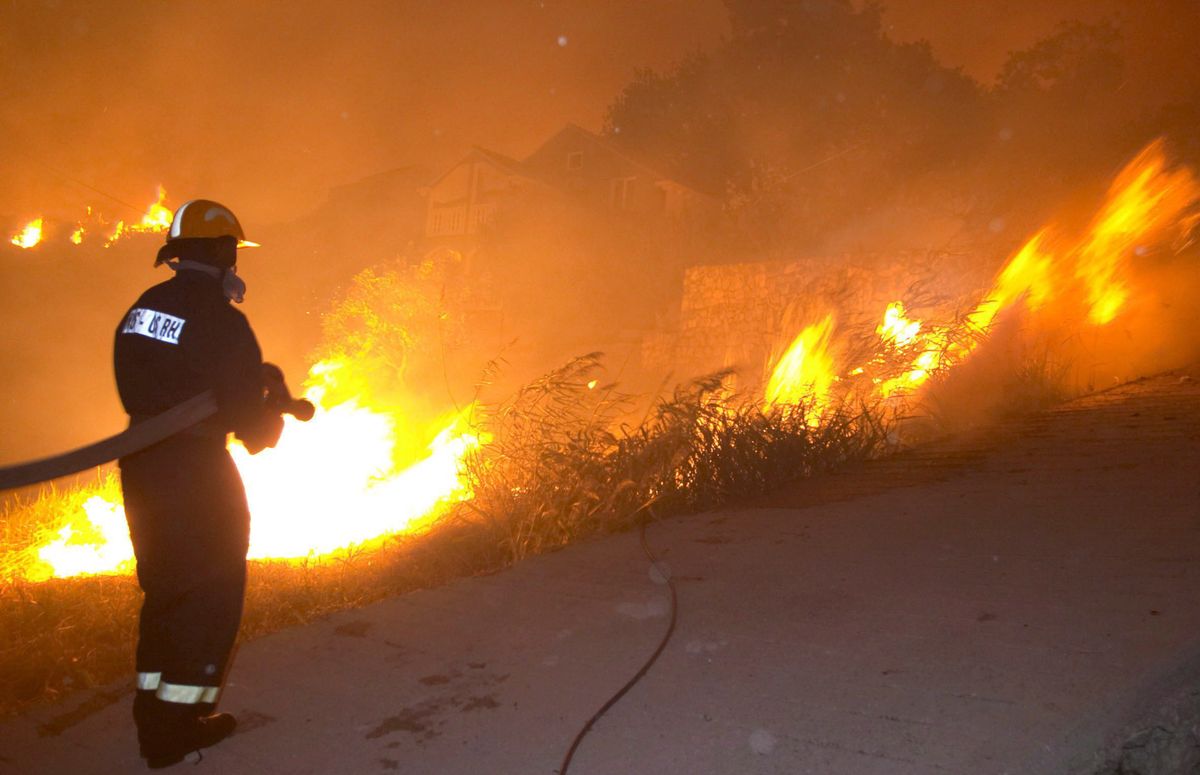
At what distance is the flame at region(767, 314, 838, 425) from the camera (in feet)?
25.1

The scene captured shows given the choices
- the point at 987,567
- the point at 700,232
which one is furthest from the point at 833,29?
the point at 987,567

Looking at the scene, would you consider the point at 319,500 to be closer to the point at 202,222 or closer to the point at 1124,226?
the point at 202,222

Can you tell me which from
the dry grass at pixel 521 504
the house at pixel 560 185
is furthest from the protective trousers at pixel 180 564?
the house at pixel 560 185

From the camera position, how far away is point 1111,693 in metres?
2.66

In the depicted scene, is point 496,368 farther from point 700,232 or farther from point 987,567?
point 700,232

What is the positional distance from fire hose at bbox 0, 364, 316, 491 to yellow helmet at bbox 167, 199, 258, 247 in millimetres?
641

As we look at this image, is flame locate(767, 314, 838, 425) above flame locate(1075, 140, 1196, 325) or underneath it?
underneath

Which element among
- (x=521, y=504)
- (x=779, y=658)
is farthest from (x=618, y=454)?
(x=779, y=658)

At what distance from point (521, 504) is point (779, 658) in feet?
8.85

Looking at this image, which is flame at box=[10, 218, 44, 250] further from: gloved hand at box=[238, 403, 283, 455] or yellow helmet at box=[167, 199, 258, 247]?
gloved hand at box=[238, 403, 283, 455]

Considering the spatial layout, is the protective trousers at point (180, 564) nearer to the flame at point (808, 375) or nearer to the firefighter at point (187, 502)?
the firefighter at point (187, 502)

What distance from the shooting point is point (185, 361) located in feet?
10.2

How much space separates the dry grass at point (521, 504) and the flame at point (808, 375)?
1.37ft

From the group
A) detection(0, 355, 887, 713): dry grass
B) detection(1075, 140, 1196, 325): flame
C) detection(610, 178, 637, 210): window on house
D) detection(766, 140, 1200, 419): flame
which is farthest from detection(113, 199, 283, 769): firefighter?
detection(610, 178, 637, 210): window on house
